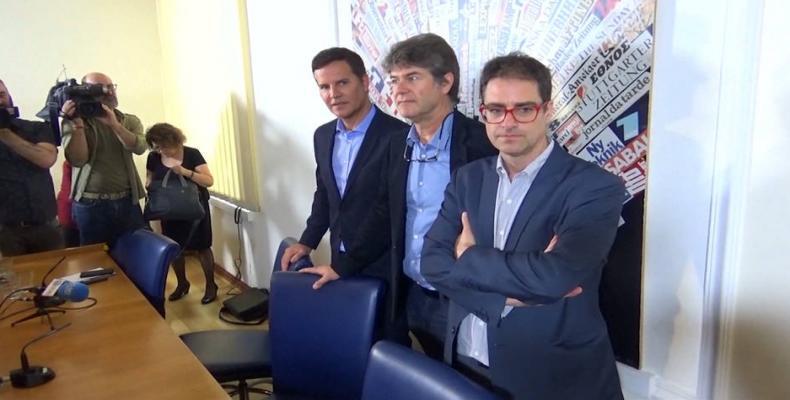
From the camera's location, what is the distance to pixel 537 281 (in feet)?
3.68

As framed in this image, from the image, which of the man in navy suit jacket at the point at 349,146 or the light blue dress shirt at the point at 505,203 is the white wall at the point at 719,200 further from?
the man in navy suit jacket at the point at 349,146

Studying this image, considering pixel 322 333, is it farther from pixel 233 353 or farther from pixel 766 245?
pixel 766 245

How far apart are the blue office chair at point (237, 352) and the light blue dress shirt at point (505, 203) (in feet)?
2.84

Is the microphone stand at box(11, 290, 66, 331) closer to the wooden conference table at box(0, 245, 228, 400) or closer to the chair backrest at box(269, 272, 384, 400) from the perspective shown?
the wooden conference table at box(0, 245, 228, 400)

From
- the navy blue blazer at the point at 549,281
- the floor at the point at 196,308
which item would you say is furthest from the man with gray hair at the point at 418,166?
the floor at the point at 196,308

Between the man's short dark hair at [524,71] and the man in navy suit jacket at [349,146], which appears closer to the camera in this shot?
the man's short dark hair at [524,71]

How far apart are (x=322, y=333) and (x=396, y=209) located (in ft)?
Answer: 1.48

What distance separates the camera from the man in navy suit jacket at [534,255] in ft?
3.79

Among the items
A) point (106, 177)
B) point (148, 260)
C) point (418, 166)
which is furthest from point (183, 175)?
point (418, 166)

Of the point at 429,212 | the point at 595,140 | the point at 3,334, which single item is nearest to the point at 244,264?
the point at 3,334

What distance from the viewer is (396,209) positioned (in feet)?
5.65

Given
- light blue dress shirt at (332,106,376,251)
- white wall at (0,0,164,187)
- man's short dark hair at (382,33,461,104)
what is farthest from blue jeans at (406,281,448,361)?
white wall at (0,0,164,187)

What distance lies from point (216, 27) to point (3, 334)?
2624 mm

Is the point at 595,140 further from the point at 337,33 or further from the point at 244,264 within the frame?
the point at 244,264
